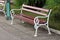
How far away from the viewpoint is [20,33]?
8.03 meters

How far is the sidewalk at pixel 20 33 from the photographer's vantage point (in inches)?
293

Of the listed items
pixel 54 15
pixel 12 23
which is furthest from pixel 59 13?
pixel 12 23

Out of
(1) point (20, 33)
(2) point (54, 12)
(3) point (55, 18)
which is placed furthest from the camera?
(3) point (55, 18)

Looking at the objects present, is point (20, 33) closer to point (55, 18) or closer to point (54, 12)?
point (54, 12)

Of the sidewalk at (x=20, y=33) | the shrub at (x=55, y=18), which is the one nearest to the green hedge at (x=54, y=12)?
the shrub at (x=55, y=18)

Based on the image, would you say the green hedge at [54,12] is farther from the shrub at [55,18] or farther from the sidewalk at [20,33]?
the sidewalk at [20,33]

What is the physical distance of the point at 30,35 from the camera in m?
7.73

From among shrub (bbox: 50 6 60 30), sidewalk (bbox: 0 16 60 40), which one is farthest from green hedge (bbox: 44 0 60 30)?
sidewalk (bbox: 0 16 60 40)

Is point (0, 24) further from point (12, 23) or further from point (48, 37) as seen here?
point (48, 37)

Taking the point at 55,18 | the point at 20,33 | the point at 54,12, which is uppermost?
the point at 54,12

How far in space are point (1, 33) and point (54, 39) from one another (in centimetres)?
205

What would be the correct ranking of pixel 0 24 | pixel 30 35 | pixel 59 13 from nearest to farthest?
pixel 30 35 < pixel 59 13 < pixel 0 24

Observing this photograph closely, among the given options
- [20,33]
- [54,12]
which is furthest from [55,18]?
[20,33]

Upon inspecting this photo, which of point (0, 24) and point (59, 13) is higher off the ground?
point (59, 13)
